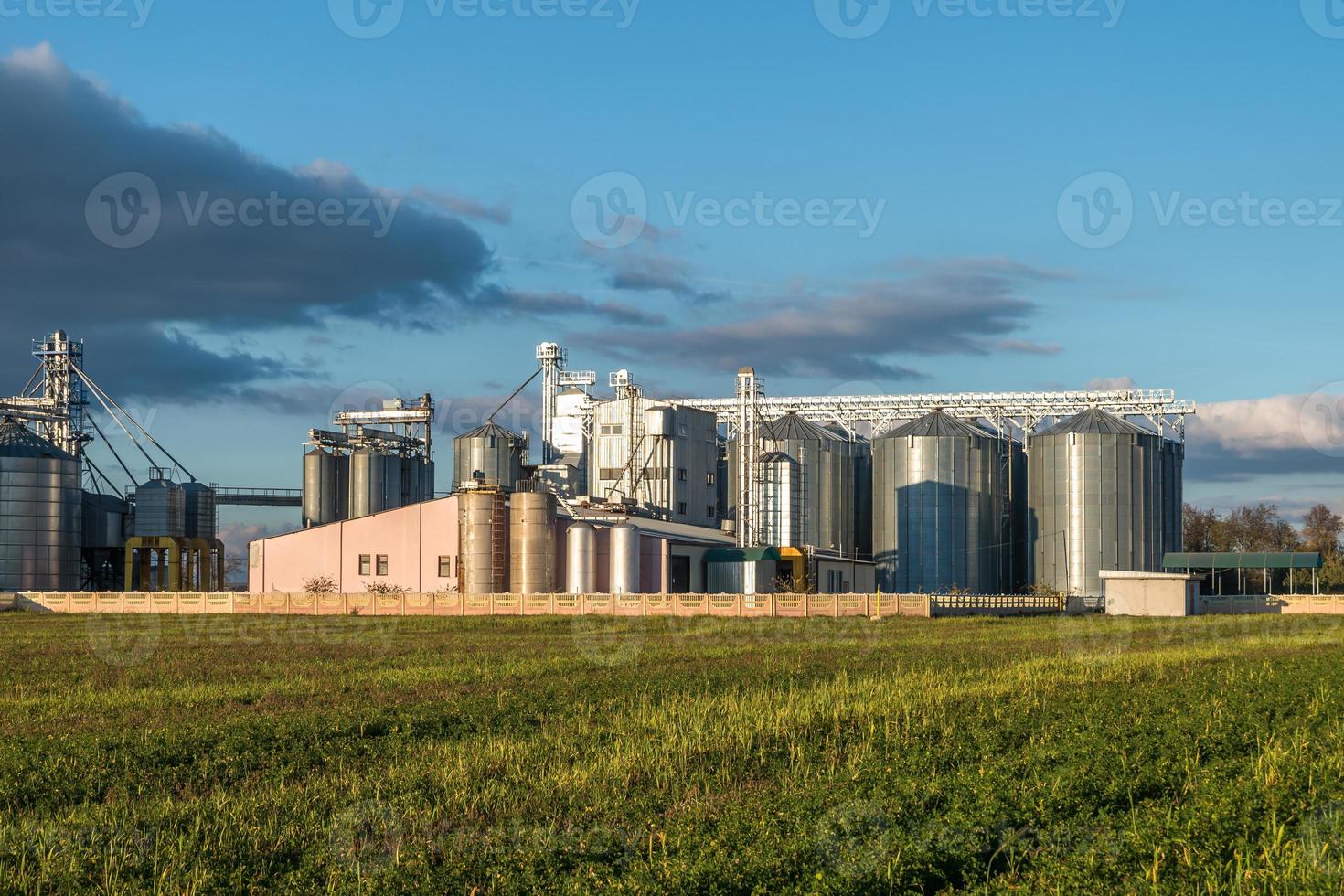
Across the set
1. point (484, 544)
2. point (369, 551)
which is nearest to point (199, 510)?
point (369, 551)

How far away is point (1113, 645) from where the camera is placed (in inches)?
1629

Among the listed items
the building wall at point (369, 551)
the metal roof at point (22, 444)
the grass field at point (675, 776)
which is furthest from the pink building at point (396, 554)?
the grass field at point (675, 776)

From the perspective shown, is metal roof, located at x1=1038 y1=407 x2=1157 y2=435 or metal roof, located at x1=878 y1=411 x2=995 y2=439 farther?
metal roof, located at x1=878 y1=411 x2=995 y2=439

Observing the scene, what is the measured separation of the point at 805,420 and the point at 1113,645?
55.7m

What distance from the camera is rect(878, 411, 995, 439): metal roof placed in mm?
87919

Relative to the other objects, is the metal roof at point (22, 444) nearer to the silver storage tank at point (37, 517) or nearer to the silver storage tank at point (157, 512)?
the silver storage tank at point (37, 517)

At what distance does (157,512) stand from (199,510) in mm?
3466

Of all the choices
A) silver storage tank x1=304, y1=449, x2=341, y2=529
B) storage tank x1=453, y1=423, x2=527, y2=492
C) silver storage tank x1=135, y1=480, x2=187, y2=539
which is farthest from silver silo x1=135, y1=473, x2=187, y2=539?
storage tank x1=453, y1=423, x2=527, y2=492

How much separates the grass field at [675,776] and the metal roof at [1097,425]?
53.9m

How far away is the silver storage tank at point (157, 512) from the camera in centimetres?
8469

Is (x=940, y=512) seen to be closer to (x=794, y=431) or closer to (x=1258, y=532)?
(x=794, y=431)

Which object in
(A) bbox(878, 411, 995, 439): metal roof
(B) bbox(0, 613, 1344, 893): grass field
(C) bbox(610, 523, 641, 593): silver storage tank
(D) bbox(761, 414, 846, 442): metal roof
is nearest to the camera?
(B) bbox(0, 613, 1344, 893): grass field

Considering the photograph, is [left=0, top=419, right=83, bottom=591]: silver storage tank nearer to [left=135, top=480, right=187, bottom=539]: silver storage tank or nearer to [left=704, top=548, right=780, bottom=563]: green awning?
[left=135, top=480, right=187, bottom=539]: silver storage tank

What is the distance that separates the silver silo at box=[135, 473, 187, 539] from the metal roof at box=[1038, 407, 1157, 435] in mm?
54299
